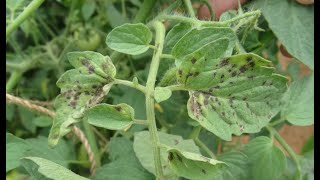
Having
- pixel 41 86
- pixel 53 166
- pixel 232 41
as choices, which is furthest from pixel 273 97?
pixel 41 86

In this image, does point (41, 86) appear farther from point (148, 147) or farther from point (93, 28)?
point (148, 147)

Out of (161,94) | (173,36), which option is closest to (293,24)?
(173,36)

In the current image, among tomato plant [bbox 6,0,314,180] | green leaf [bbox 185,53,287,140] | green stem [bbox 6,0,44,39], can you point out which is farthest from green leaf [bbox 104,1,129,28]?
green leaf [bbox 185,53,287,140]

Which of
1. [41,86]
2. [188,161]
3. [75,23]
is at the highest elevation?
[188,161]

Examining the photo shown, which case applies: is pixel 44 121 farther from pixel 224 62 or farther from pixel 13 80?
pixel 224 62

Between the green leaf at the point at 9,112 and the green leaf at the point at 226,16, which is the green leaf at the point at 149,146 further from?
the green leaf at the point at 9,112

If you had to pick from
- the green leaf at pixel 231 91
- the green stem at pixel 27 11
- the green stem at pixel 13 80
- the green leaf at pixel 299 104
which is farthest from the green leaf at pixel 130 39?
the green stem at pixel 13 80

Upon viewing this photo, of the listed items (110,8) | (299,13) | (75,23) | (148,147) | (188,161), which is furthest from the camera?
(75,23)
